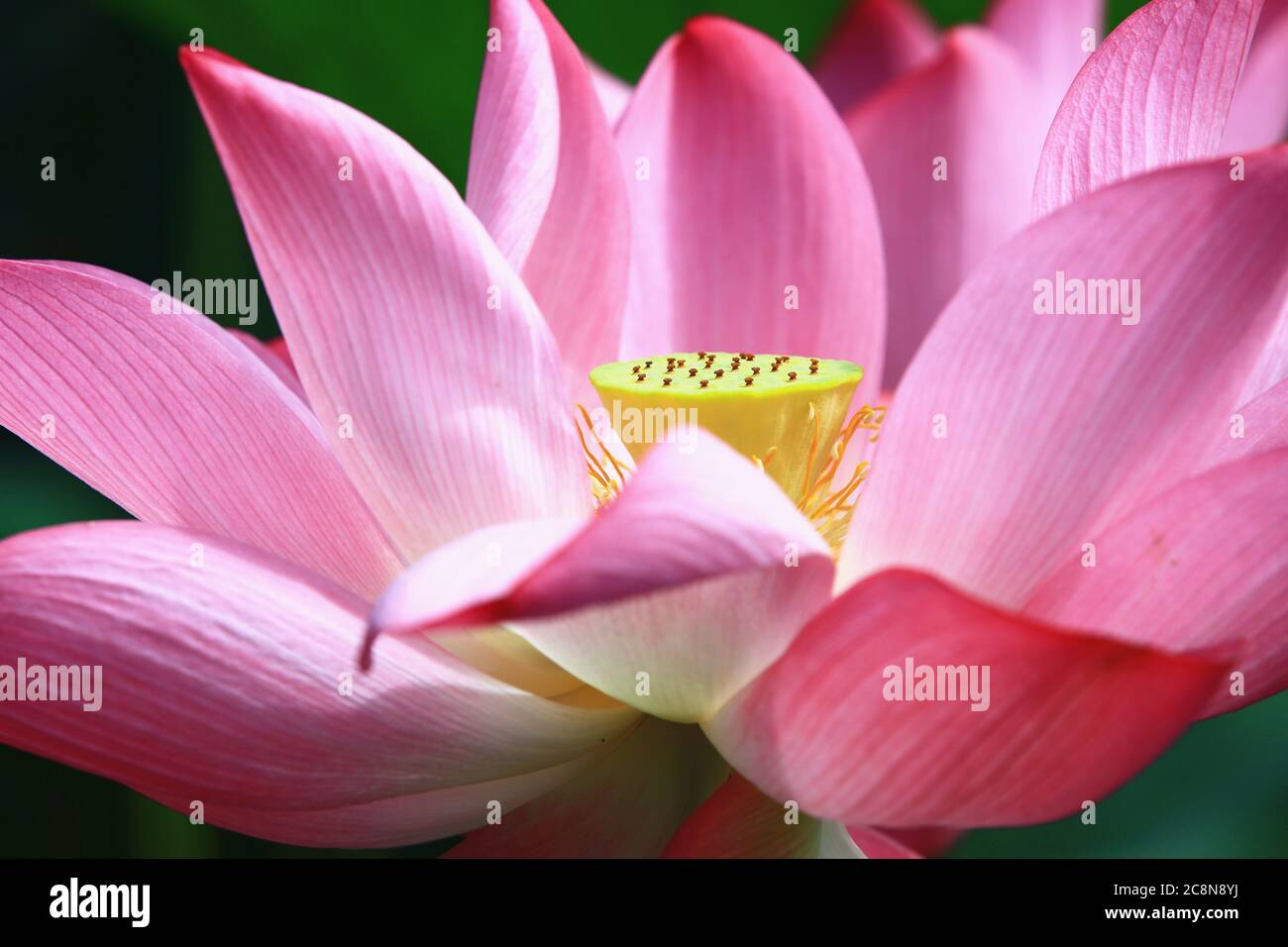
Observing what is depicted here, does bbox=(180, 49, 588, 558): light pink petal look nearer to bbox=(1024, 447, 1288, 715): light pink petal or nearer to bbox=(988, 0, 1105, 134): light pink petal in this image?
bbox=(1024, 447, 1288, 715): light pink petal

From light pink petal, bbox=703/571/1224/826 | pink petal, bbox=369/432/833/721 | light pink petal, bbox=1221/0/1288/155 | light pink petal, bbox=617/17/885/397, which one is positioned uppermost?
light pink petal, bbox=1221/0/1288/155

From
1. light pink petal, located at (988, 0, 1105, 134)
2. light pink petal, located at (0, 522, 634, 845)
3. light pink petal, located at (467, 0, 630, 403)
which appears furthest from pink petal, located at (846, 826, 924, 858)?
light pink petal, located at (988, 0, 1105, 134)

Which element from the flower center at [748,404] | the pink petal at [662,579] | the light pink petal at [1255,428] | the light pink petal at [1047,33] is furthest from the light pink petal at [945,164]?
the pink petal at [662,579]

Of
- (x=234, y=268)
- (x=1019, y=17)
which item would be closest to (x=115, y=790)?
(x=234, y=268)

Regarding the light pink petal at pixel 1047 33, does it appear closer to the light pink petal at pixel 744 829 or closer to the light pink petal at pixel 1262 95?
the light pink petal at pixel 1262 95

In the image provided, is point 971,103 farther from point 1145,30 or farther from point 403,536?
point 403,536
